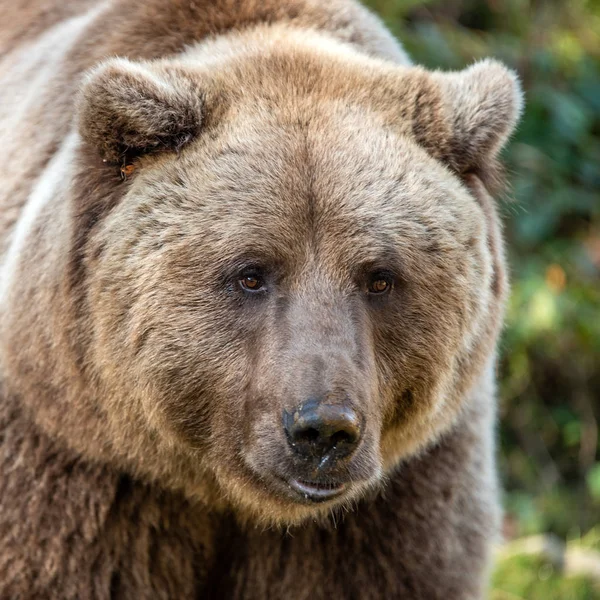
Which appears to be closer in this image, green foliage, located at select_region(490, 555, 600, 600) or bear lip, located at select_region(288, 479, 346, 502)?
bear lip, located at select_region(288, 479, 346, 502)

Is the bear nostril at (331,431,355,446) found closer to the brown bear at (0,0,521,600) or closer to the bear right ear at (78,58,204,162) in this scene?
the brown bear at (0,0,521,600)

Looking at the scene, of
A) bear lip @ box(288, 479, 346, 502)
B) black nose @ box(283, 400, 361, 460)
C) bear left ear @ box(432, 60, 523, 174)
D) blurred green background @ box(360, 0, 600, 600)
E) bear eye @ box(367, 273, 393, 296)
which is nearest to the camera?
black nose @ box(283, 400, 361, 460)

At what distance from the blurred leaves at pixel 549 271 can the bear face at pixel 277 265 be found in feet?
13.6

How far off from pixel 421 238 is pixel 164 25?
5.38ft

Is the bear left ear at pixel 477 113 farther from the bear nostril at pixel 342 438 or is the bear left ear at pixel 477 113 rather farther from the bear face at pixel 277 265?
the bear nostril at pixel 342 438

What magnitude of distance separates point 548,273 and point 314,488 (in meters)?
5.93

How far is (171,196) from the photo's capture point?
4.28m

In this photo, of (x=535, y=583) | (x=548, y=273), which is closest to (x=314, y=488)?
(x=535, y=583)

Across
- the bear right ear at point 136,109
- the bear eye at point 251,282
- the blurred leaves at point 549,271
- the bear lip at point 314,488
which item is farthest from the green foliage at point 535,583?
the bear right ear at point 136,109

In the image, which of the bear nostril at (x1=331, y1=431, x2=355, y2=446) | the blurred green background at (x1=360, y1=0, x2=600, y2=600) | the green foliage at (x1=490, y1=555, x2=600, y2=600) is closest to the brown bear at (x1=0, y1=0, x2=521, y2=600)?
the bear nostril at (x1=331, y1=431, x2=355, y2=446)

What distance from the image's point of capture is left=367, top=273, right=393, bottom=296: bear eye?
14.0 feet

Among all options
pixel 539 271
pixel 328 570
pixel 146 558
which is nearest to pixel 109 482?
pixel 146 558

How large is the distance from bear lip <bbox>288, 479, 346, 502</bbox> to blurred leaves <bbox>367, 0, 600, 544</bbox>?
456cm

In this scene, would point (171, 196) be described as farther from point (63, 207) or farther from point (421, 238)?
point (421, 238)
